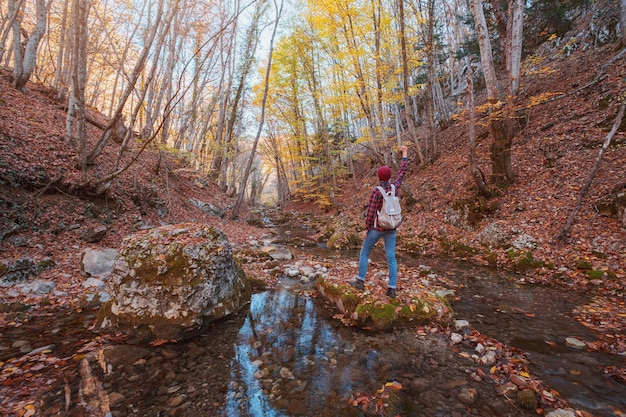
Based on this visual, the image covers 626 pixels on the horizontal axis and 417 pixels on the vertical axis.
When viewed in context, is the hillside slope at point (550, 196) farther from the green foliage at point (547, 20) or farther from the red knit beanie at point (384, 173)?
the red knit beanie at point (384, 173)

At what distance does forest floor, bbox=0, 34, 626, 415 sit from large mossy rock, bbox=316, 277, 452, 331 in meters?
1.49

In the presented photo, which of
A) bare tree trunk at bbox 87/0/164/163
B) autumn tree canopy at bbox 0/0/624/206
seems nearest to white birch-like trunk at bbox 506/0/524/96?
autumn tree canopy at bbox 0/0/624/206

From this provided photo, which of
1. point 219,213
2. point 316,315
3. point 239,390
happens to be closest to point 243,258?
point 316,315

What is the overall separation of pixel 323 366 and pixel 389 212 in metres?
2.60

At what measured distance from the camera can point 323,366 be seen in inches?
145

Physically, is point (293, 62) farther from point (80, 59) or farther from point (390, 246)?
point (390, 246)

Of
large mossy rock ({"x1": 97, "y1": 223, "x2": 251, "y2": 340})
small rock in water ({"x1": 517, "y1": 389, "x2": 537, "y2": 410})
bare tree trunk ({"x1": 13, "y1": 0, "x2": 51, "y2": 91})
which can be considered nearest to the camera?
small rock in water ({"x1": 517, "y1": 389, "x2": 537, "y2": 410})

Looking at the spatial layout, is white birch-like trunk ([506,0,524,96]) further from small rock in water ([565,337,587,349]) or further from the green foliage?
the green foliage

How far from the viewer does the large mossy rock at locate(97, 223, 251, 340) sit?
4.34 meters

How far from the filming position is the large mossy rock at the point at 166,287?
14.2 ft

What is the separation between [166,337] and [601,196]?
35.4 feet

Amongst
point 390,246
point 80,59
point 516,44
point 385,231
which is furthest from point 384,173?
point 80,59

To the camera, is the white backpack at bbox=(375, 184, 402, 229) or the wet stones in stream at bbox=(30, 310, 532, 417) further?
the white backpack at bbox=(375, 184, 402, 229)

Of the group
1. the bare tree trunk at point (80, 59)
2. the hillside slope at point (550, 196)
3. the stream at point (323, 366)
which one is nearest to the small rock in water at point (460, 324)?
the stream at point (323, 366)
